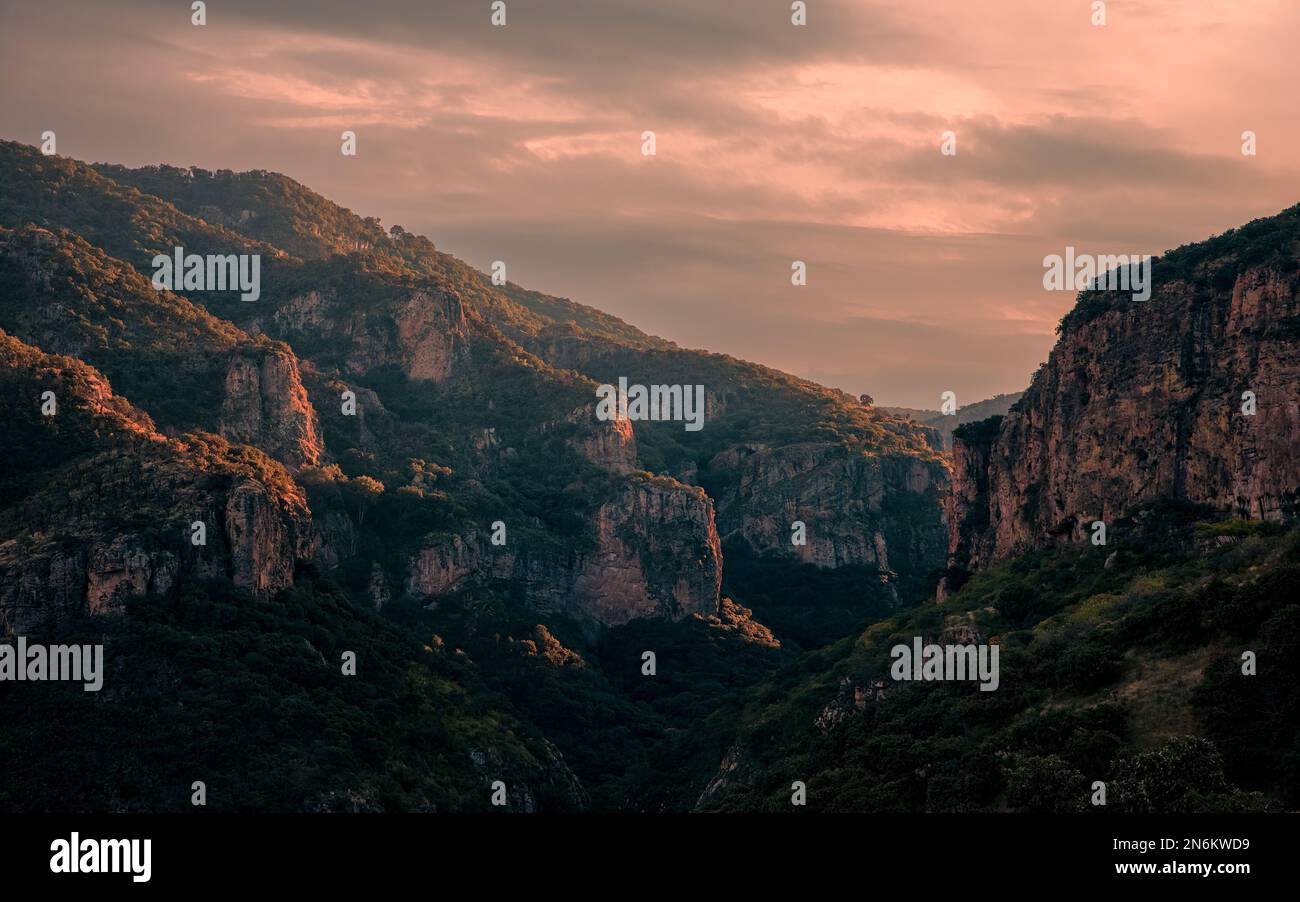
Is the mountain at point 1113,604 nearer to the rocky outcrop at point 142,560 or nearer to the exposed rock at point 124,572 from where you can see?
the rocky outcrop at point 142,560

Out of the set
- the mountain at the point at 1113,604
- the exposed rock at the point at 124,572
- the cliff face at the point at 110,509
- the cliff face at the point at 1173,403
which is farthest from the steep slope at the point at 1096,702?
the exposed rock at the point at 124,572

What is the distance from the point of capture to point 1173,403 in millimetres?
115562

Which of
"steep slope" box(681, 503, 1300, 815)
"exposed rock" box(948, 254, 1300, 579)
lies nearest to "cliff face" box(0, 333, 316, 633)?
"steep slope" box(681, 503, 1300, 815)

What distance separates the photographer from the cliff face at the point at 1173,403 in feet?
342

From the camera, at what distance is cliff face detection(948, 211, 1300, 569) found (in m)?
104

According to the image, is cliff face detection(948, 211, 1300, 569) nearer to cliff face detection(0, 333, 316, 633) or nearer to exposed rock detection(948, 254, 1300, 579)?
exposed rock detection(948, 254, 1300, 579)

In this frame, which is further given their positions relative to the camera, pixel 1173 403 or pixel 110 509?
pixel 110 509

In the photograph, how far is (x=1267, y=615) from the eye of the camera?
67375mm

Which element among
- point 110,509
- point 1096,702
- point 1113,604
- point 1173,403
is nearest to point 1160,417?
point 1173,403

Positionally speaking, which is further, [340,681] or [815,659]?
[815,659]

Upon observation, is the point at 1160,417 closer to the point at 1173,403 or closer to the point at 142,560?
the point at 1173,403
